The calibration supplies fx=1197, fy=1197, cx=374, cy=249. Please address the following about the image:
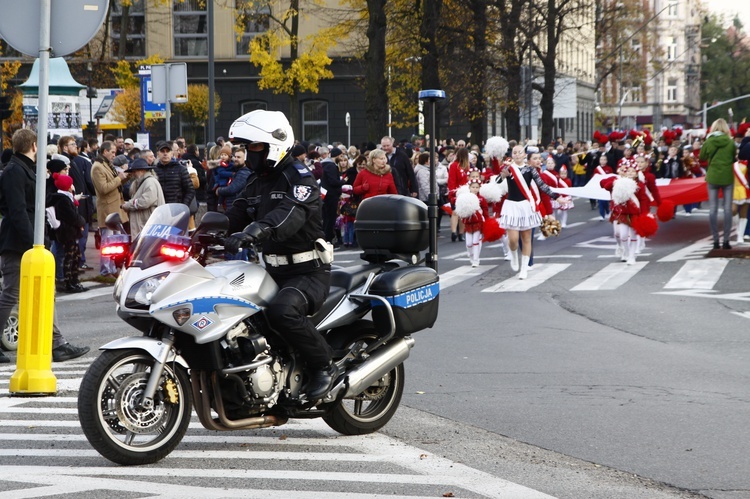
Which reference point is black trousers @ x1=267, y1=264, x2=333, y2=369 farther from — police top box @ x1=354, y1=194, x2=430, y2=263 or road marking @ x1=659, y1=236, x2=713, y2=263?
road marking @ x1=659, y1=236, x2=713, y2=263

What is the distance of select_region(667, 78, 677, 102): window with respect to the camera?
144 metres

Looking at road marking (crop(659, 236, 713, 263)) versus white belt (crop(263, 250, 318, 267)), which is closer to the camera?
white belt (crop(263, 250, 318, 267))

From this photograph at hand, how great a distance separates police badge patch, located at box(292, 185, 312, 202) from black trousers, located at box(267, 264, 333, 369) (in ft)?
1.46

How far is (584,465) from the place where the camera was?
6.48 meters

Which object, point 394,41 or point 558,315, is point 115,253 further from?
point 394,41

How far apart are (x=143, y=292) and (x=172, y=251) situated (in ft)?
0.85

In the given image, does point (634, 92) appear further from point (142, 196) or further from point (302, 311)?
point (302, 311)

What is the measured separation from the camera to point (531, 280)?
1714 centimetres

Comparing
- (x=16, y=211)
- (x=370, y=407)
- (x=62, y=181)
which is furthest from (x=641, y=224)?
(x=370, y=407)

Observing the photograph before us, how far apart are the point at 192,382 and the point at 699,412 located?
353 centimetres

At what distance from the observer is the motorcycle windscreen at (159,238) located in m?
6.21

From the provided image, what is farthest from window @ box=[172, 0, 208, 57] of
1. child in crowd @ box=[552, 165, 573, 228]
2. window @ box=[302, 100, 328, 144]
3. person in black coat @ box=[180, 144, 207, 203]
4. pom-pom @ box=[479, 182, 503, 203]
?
pom-pom @ box=[479, 182, 503, 203]

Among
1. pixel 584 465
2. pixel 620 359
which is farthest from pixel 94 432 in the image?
pixel 620 359

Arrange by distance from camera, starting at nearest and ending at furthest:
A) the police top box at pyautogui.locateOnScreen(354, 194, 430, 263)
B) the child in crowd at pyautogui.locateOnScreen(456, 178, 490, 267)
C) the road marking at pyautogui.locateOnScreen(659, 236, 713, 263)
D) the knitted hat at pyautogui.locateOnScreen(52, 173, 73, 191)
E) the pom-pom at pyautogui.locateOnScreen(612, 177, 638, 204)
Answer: the police top box at pyautogui.locateOnScreen(354, 194, 430, 263) < the knitted hat at pyautogui.locateOnScreen(52, 173, 73, 191) < the pom-pom at pyautogui.locateOnScreen(612, 177, 638, 204) < the child in crowd at pyautogui.locateOnScreen(456, 178, 490, 267) < the road marking at pyautogui.locateOnScreen(659, 236, 713, 263)
